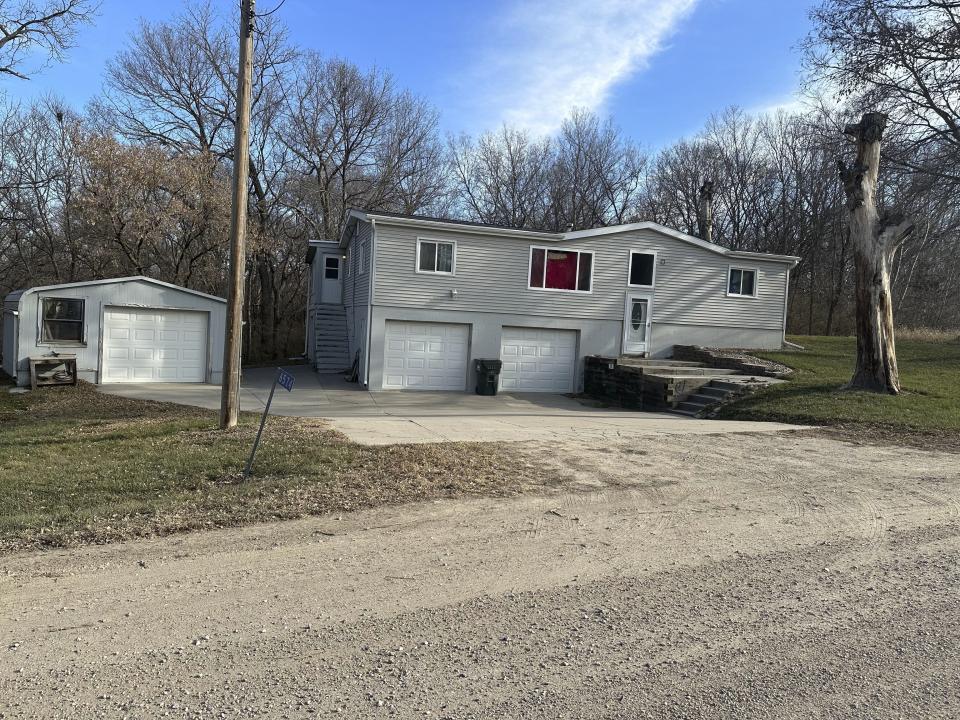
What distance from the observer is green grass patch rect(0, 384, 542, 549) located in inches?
229

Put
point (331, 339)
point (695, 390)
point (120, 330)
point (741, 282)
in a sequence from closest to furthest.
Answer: point (695, 390) → point (120, 330) → point (741, 282) → point (331, 339)

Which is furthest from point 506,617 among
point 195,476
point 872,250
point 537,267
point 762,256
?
point 762,256

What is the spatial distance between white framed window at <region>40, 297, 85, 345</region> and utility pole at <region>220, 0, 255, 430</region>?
970 centimetres

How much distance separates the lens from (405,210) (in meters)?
36.8

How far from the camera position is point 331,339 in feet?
77.6

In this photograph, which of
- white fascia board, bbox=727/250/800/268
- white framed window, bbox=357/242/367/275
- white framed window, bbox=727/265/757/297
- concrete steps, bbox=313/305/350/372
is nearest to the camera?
white framed window, bbox=357/242/367/275

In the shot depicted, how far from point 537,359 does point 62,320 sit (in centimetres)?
1245

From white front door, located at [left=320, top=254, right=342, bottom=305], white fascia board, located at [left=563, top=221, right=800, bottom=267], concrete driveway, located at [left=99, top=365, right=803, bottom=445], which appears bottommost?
concrete driveway, located at [left=99, top=365, right=803, bottom=445]

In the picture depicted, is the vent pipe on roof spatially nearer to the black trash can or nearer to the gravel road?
the black trash can

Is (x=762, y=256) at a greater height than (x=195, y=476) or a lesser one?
greater

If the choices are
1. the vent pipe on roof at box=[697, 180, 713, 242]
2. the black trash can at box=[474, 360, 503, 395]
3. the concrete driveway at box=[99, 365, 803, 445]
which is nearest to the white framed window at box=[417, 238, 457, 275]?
the black trash can at box=[474, 360, 503, 395]

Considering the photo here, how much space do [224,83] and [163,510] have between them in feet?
100

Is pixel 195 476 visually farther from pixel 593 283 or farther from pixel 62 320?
pixel 593 283

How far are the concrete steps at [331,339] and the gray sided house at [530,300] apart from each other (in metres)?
0.05
